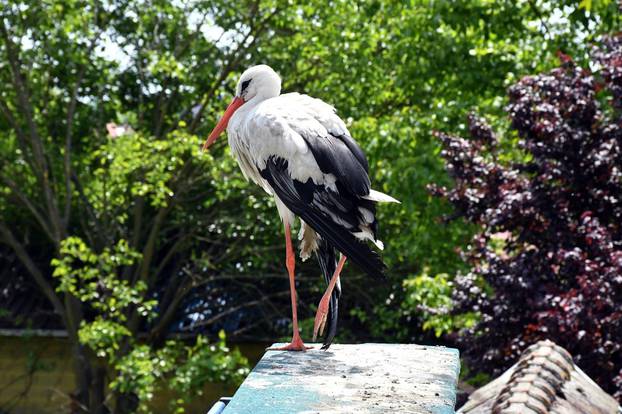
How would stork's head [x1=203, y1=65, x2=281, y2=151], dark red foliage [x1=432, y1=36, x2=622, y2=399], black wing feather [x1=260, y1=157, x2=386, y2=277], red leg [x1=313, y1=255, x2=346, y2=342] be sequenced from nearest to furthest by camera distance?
black wing feather [x1=260, y1=157, x2=386, y2=277]
red leg [x1=313, y1=255, x2=346, y2=342]
stork's head [x1=203, y1=65, x2=281, y2=151]
dark red foliage [x1=432, y1=36, x2=622, y2=399]

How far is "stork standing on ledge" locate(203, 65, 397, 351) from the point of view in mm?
4543

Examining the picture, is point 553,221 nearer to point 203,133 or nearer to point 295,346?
point 295,346

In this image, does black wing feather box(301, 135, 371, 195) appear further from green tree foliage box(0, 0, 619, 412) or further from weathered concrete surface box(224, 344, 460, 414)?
green tree foliage box(0, 0, 619, 412)

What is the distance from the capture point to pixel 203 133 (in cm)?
1321

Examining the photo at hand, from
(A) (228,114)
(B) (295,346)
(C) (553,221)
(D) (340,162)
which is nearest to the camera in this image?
(D) (340,162)

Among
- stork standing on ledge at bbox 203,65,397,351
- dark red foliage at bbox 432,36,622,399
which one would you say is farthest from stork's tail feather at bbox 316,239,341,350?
dark red foliage at bbox 432,36,622,399

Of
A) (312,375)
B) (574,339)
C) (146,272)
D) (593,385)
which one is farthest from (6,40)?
(312,375)

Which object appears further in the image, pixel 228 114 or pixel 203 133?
pixel 203 133

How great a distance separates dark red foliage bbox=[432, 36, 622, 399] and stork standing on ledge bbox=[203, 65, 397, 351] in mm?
2551

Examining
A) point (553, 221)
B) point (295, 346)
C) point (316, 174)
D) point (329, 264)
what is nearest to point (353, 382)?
point (295, 346)

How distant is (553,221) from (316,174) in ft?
11.4

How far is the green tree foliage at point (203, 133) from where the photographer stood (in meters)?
11.2

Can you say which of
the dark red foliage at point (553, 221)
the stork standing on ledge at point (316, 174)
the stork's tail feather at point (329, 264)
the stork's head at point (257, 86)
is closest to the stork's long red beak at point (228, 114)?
the stork's head at point (257, 86)

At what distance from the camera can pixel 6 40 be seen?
1247 centimetres
